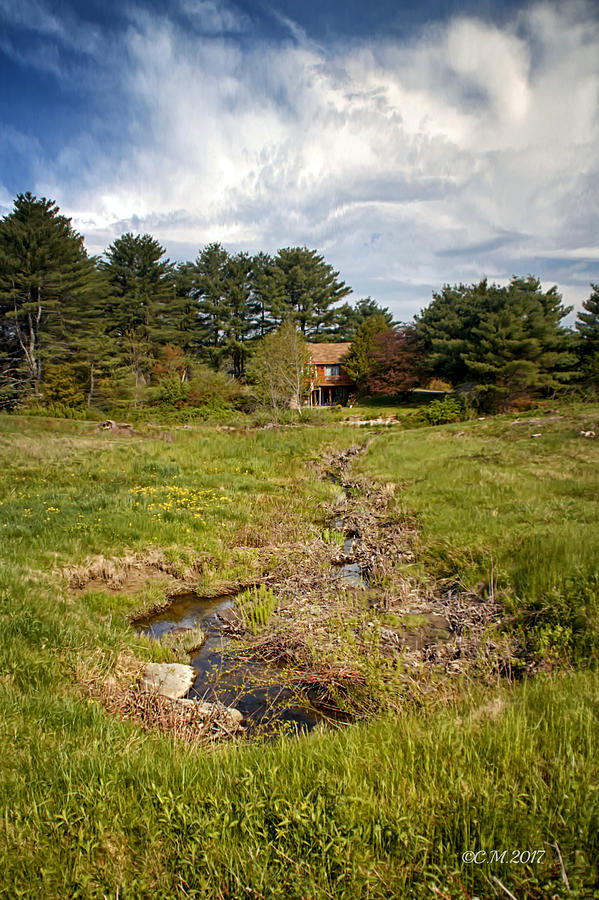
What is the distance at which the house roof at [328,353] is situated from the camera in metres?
52.0

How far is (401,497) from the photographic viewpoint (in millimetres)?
11211

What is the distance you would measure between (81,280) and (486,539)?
136ft

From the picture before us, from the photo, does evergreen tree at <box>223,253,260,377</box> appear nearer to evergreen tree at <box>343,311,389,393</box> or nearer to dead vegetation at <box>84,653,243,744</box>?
evergreen tree at <box>343,311,389,393</box>

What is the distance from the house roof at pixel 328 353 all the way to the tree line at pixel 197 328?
2.92 meters

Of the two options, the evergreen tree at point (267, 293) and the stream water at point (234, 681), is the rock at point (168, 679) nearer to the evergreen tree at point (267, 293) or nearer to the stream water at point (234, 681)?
the stream water at point (234, 681)

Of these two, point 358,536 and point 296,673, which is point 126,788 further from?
point 358,536

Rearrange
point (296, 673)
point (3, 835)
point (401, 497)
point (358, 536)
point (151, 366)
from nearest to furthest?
point (3, 835) → point (296, 673) → point (358, 536) → point (401, 497) → point (151, 366)

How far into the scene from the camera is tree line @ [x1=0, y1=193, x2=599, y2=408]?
3372cm

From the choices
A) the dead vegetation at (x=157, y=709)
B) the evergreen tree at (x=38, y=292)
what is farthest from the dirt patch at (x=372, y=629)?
the evergreen tree at (x=38, y=292)

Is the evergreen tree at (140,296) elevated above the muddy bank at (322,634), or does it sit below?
above

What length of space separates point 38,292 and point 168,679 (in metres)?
41.7

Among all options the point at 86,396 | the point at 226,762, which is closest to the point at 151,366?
the point at 86,396

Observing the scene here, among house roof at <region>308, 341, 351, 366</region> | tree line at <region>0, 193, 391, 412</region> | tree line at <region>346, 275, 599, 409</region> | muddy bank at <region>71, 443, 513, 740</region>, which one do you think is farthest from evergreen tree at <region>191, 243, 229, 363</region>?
muddy bank at <region>71, 443, 513, 740</region>

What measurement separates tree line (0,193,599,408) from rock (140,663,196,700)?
103 feet
